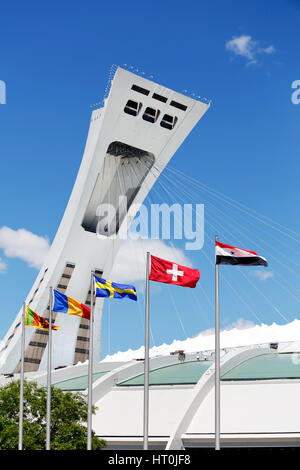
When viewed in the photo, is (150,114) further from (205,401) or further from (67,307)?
(67,307)

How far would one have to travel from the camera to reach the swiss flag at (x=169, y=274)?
28.1 m

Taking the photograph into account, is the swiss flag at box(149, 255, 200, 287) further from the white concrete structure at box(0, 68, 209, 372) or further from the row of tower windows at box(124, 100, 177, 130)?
the row of tower windows at box(124, 100, 177, 130)

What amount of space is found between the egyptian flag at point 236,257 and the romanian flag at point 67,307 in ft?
29.3

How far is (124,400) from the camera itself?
40.7 metres

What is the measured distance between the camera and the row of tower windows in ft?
218

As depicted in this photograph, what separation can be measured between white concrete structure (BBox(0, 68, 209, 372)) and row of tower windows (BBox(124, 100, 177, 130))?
Result: 9 centimetres

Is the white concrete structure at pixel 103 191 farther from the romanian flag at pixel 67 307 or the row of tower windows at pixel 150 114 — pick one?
the romanian flag at pixel 67 307

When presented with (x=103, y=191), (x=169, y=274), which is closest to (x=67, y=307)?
A: (x=169, y=274)

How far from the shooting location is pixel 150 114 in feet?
222

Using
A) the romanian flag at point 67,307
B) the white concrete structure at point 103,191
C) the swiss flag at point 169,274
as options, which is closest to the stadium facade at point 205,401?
the romanian flag at point 67,307

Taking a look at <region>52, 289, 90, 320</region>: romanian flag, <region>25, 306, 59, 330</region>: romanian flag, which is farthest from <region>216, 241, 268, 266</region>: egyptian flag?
<region>25, 306, 59, 330</region>: romanian flag
